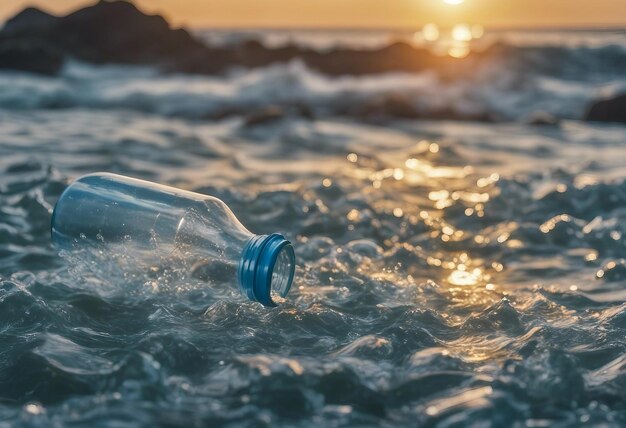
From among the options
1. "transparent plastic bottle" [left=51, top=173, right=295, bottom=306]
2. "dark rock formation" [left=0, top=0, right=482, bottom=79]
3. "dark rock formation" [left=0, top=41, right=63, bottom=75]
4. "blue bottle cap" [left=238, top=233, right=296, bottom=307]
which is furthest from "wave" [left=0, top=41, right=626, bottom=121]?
"blue bottle cap" [left=238, top=233, right=296, bottom=307]

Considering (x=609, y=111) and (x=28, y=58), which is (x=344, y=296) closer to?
(x=609, y=111)

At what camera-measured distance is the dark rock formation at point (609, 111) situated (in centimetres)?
1020

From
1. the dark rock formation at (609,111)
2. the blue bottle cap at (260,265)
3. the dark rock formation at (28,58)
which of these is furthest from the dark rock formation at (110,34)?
the blue bottle cap at (260,265)

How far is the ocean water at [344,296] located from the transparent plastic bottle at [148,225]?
0.42 ft

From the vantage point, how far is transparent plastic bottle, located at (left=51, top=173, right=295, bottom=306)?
3.24m

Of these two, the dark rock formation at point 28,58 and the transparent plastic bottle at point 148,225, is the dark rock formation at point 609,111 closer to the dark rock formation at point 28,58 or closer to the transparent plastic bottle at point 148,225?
the transparent plastic bottle at point 148,225

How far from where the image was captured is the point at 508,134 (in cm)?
913

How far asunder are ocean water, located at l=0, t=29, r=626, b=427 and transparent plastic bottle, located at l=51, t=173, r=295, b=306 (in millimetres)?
129

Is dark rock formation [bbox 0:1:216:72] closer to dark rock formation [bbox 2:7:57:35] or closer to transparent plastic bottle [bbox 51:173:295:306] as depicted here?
dark rock formation [bbox 2:7:57:35]

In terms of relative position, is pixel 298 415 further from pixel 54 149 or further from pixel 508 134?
pixel 508 134

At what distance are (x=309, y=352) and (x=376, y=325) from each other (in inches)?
13.6

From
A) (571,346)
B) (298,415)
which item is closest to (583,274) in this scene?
(571,346)

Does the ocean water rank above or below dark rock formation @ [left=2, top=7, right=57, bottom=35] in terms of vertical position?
below

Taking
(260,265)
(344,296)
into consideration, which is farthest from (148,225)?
(344,296)
